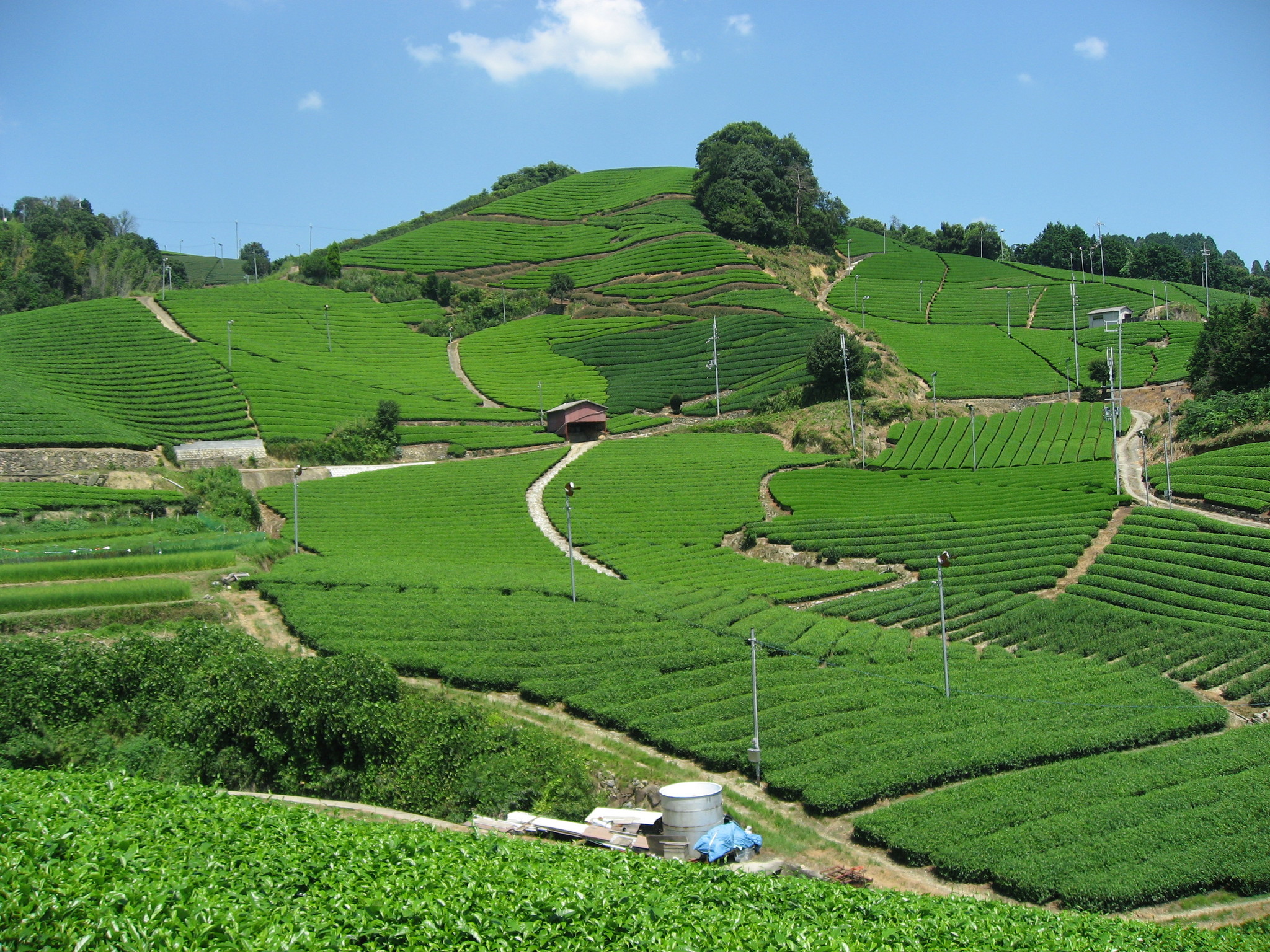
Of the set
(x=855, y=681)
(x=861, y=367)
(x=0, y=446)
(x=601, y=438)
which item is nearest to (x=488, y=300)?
(x=601, y=438)

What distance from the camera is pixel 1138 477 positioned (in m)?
47.6

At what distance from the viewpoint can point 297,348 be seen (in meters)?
80.9

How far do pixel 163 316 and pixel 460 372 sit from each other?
1069 inches

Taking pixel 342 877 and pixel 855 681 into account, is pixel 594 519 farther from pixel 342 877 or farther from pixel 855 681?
pixel 342 877

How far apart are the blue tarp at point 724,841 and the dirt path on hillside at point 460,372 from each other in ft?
189

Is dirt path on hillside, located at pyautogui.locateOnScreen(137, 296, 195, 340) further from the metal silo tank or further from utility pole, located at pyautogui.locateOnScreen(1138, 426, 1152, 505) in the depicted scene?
the metal silo tank

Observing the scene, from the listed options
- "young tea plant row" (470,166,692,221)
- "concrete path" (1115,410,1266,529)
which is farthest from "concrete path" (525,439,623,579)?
"young tea plant row" (470,166,692,221)

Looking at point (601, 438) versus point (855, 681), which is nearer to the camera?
point (855, 681)

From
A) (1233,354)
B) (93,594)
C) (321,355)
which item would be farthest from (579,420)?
(1233,354)

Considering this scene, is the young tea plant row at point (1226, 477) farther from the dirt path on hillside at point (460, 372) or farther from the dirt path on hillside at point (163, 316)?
the dirt path on hillside at point (163, 316)

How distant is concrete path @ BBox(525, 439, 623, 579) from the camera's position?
132 ft

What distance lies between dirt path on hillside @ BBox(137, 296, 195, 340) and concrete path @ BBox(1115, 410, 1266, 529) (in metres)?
68.0

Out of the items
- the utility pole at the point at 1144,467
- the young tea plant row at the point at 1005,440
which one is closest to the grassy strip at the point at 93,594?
the young tea plant row at the point at 1005,440

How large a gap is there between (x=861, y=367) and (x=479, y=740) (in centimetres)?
4719
